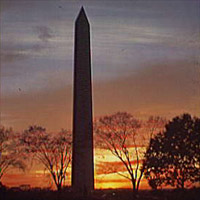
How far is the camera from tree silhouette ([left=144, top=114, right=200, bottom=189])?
113ft

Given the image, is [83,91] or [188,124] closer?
[83,91]

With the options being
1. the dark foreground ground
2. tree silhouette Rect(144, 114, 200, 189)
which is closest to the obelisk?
the dark foreground ground

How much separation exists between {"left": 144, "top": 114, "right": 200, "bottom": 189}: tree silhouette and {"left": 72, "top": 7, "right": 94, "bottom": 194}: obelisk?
24.9 feet

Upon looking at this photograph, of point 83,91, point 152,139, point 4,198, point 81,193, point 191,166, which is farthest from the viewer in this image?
point 152,139

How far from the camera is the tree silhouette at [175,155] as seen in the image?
3459 centimetres

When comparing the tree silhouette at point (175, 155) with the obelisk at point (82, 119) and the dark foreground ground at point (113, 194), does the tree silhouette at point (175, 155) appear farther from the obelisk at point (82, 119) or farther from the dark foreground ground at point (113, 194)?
the obelisk at point (82, 119)

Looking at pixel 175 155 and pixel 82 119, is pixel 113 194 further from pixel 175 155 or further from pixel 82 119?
pixel 82 119

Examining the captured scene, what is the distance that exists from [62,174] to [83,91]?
1003 cm

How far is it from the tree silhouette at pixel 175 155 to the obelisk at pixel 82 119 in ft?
24.9

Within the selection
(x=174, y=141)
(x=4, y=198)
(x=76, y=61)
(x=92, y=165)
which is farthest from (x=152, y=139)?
(x=4, y=198)

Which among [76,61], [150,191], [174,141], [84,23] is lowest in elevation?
[150,191]

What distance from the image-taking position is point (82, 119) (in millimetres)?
31406

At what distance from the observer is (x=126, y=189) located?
39156 mm

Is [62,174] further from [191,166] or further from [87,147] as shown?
[191,166]
